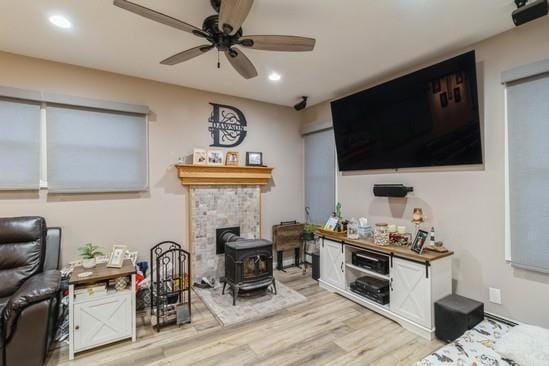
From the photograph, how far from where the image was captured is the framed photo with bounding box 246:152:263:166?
4.31 meters

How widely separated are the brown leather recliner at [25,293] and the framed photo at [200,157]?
5.94ft

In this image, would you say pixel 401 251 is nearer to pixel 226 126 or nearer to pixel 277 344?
pixel 277 344

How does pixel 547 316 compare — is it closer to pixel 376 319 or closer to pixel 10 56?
pixel 376 319

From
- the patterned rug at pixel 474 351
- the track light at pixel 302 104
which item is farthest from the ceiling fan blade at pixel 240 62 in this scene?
the patterned rug at pixel 474 351

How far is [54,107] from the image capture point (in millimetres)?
3002

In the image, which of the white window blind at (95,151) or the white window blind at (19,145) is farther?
the white window blind at (95,151)

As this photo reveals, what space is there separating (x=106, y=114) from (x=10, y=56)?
101cm

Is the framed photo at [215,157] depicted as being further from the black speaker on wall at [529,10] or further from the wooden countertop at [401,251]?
the black speaker on wall at [529,10]

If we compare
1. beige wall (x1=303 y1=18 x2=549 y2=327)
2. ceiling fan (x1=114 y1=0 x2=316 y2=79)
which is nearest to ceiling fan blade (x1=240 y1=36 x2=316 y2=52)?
ceiling fan (x1=114 y1=0 x2=316 y2=79)

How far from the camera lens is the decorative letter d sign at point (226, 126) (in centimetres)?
406

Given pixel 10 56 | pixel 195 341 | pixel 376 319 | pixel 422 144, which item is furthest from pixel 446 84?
pixel 10 56

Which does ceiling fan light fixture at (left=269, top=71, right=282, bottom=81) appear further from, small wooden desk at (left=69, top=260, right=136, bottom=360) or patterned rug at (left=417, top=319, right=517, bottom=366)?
patterned rug at (left=417, top=319, right=517, bottom=366)

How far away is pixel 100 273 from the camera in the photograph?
244 centimetres

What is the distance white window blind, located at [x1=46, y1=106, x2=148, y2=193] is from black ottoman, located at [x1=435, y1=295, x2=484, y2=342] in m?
3.61
